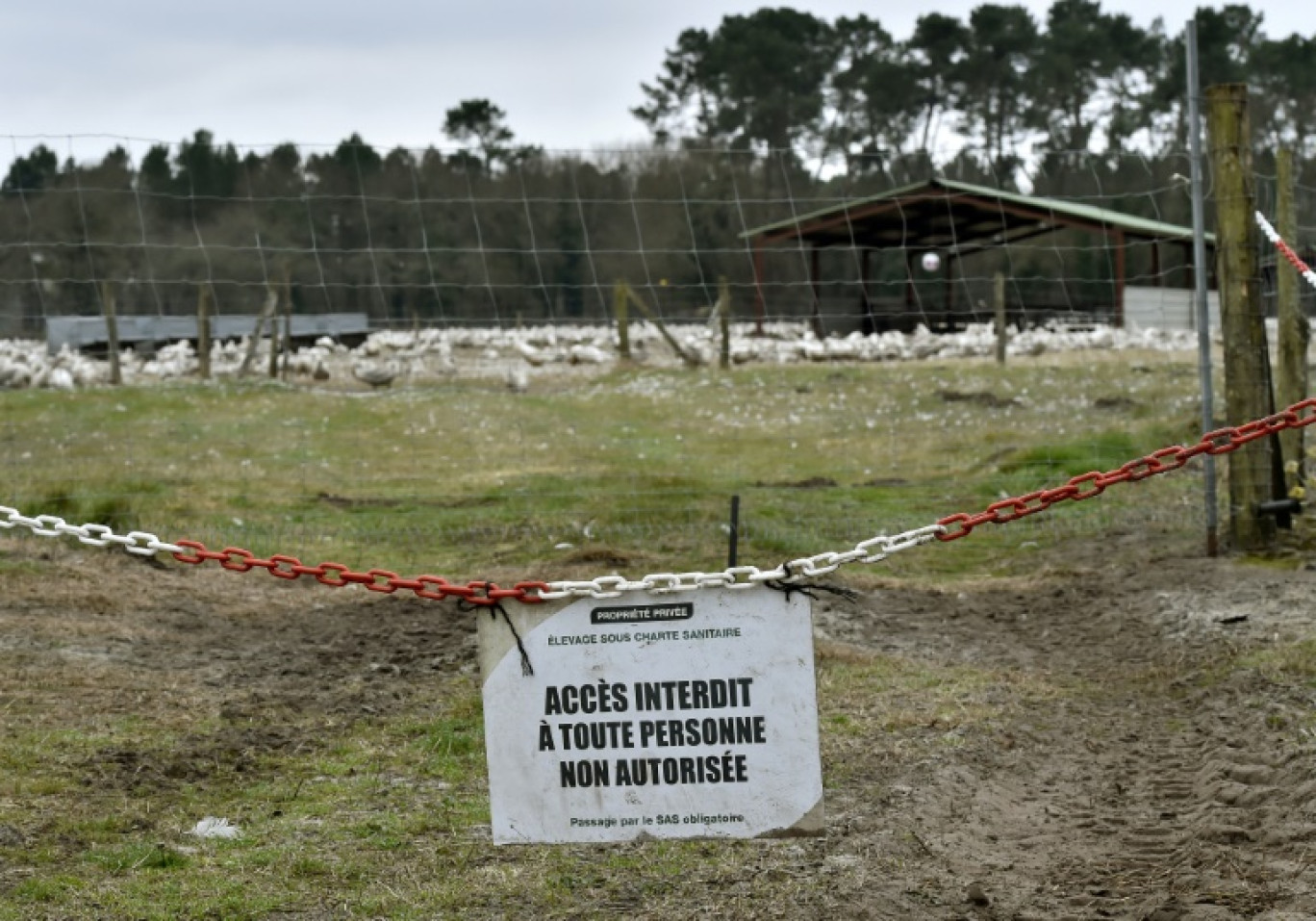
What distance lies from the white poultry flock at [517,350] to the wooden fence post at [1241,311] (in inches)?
748

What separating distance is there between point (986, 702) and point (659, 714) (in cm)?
353

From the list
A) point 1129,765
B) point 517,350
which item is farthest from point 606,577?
point 517,350

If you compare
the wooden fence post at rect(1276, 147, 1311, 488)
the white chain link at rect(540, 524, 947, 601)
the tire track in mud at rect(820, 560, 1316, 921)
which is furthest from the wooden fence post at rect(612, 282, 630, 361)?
the white chain link at rect(540, 524, 947, 601)

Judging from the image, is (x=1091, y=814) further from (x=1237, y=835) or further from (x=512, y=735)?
(x=512, y=735)

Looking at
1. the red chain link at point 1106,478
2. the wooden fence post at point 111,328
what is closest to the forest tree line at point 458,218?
the wooden fence post at point 111,328

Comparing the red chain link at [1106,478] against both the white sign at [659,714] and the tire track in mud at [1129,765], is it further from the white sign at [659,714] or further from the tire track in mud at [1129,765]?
the tire track in mud at [1129,765]

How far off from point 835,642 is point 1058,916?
13.7 feet

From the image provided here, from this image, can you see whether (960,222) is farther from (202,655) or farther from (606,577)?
(606,577)

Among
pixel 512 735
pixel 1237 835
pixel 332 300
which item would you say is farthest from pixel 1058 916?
pixel 332 300

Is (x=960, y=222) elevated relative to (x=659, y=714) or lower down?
elevated

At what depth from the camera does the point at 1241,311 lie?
10469mm

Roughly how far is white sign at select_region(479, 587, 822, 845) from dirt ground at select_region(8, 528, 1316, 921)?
496mm

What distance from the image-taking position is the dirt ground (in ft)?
16.3

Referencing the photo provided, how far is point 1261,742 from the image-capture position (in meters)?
6.49
